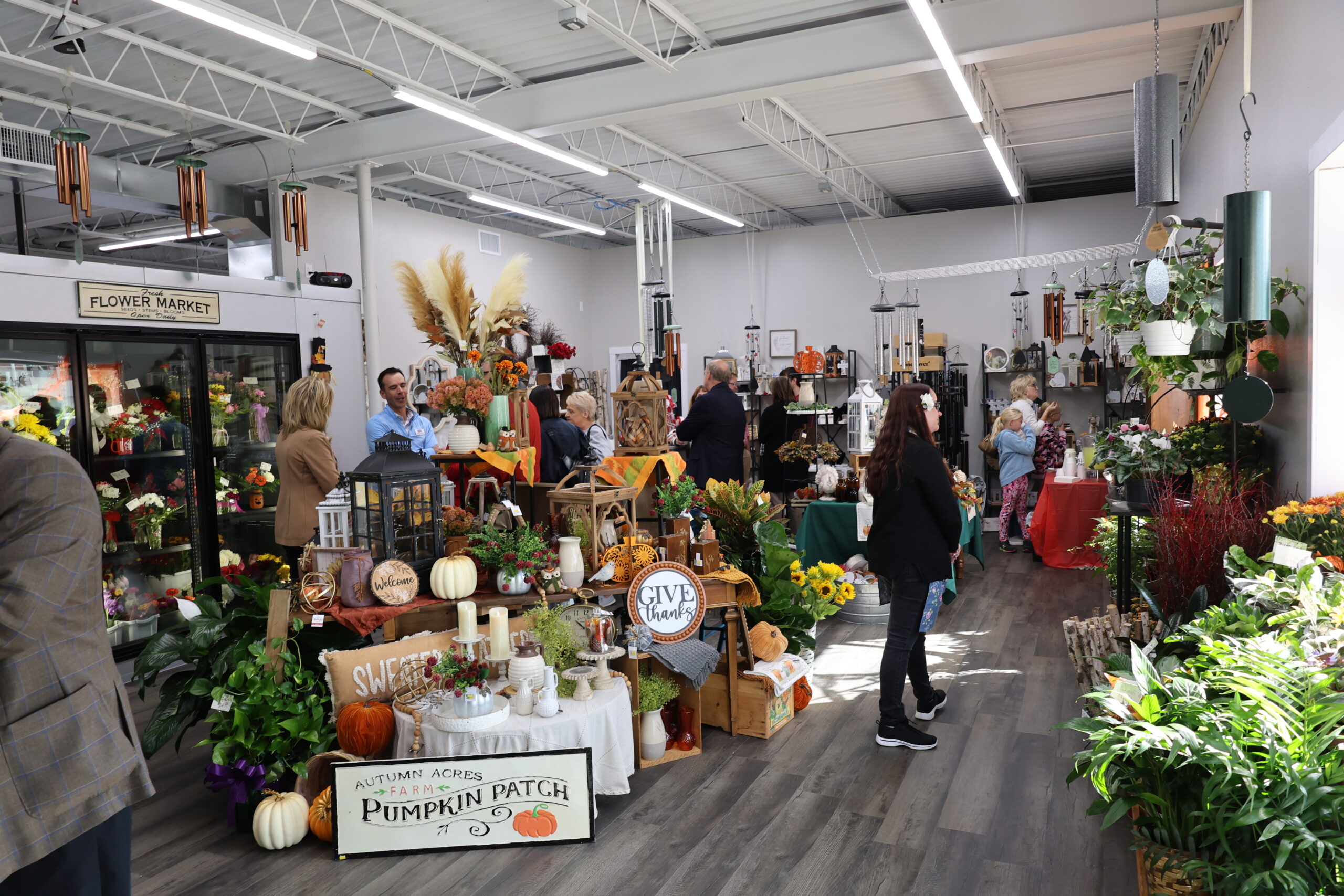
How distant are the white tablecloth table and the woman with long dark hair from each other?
1.16 metres

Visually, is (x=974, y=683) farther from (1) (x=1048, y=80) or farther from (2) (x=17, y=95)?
(2) (x=17, y=95)

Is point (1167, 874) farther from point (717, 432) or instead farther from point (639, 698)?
point (717, 432)

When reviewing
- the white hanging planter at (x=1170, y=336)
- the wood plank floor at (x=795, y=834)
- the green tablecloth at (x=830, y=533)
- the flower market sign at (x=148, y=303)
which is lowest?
the wood plank floor at (x=795, y=834)

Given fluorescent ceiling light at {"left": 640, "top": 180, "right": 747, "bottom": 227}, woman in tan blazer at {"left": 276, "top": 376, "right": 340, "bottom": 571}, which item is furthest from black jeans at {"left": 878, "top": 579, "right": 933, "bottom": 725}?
fluorescent ceiling light at {"left": 640, "top": 180, "right": 747, "bottom": 227}

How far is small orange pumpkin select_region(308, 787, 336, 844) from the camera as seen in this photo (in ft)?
9.83

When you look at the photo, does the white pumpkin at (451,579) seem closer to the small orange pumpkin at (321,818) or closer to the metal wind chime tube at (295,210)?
the small orange pumpkin at (321,818)

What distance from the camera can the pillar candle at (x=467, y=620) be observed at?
3.13 m

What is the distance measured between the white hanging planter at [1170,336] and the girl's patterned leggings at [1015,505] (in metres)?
4.35

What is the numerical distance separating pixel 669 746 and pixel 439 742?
42.0 inches

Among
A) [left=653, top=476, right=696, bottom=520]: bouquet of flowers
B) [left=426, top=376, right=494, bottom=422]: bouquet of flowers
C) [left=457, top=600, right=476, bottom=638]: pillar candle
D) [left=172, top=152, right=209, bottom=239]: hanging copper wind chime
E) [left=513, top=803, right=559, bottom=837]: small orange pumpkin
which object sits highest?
[left=172, top=152, right=209, bottom=239]: hanging copper wind chime

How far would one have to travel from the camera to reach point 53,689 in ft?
5.36

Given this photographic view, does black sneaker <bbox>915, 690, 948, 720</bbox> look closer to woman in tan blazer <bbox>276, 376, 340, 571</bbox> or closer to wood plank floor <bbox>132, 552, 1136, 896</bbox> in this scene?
wood plank floor <bbox>132, 552, 1136, 896</bbox>

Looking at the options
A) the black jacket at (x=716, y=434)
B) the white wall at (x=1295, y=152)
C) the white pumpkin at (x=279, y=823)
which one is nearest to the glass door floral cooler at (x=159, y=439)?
the white pumpkin at (x=279, y=823)

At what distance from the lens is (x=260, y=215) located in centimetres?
805
